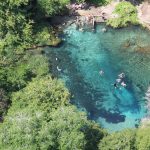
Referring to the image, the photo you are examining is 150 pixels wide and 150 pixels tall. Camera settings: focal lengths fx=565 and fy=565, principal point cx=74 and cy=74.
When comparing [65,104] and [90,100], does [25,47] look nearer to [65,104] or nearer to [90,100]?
[90,100]

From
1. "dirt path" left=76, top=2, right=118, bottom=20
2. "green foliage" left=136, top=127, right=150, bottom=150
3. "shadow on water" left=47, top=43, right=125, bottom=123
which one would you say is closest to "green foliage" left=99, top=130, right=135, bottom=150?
"green foliage" left=136, top=127, right=150, bottom=150

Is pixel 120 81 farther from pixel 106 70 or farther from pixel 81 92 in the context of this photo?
pixel 81 92

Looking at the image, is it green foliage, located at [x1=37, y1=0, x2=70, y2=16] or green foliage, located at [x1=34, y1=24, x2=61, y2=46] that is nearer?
green foliage, located at [x1=34, y1=24, x2=61, y2=46]

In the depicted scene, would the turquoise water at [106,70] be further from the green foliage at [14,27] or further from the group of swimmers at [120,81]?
the green foliage at [14,27]

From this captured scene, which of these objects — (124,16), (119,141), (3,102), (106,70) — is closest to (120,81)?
(106,70)

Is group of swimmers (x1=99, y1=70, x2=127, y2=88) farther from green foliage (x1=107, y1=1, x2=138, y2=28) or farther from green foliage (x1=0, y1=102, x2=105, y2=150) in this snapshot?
A: green foliage (x1=0, y1=102, x2=105, y2=150)

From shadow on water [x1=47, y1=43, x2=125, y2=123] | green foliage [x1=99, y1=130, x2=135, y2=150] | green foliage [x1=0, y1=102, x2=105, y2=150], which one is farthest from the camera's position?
shadow on water [x1=47, y1=43, x2=125, y2=123]
